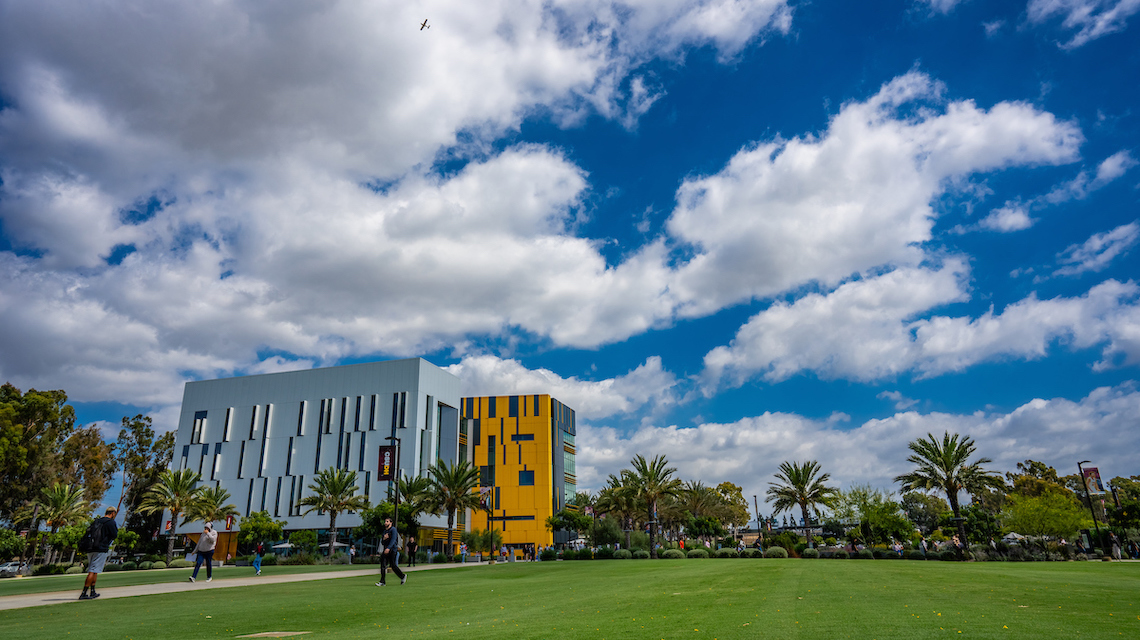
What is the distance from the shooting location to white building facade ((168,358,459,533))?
246 ft

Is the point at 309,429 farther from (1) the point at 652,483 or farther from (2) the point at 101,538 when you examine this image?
(2) the point at 101,538

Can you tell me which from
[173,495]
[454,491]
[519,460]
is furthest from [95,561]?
[519,460]

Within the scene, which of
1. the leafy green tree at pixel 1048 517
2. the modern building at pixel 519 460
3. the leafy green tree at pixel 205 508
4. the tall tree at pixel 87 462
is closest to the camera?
the leafy green tree at pixel 1048 517

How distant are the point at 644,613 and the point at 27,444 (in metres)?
76.5

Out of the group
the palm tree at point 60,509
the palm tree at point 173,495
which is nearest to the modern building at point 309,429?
the palm tree at point 173,495

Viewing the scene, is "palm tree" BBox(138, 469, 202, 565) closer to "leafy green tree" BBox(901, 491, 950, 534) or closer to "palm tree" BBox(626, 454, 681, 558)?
"palm tree" BBox(626, 454, 681, 558)

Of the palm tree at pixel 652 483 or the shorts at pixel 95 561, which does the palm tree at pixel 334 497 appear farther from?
the shorts at pixel 95 561

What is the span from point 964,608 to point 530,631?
288 inches

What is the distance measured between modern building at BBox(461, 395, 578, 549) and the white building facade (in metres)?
5.31

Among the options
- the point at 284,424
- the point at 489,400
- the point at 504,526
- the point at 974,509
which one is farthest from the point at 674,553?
the point at 284,424

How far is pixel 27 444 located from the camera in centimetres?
6212

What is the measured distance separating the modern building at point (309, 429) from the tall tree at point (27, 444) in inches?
669

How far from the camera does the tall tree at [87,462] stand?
7056cm

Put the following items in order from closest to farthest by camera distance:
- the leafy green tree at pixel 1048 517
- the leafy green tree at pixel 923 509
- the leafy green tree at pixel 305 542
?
1. the leafy green tree at pixel 1048 517
2. the leafy green tree at pixel 305 542
3. the leafy green tree at pixel 923 509
